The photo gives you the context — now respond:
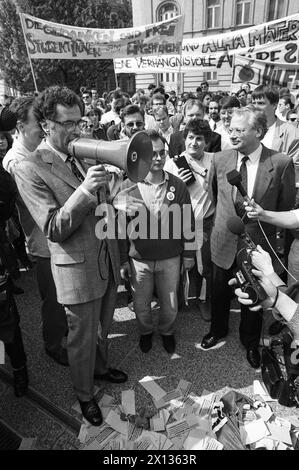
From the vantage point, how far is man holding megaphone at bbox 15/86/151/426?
5.95 ft

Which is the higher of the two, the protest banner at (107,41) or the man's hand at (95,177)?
the protest banner at (107,41)

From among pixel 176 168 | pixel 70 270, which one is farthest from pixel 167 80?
pixel 70 270

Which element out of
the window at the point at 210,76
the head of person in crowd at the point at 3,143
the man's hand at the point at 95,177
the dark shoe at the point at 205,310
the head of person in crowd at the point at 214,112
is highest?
the man's hand at the point at 95,177

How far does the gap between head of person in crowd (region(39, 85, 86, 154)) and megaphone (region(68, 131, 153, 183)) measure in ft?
0.56

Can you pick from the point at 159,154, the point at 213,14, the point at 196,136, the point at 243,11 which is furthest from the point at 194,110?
the point at 213,14

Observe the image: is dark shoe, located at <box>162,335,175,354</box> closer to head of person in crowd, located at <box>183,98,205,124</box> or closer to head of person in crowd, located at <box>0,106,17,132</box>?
head of person in crowd, located at <box>0,106,17,132</box>

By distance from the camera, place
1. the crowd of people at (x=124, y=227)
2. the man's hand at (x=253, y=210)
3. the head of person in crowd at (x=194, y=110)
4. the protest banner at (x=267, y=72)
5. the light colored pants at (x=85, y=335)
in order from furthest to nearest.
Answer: the protest banner at (x=267, y=72) → the head of person in crowd at (x=194, y=110) → the man's hand at (x=253, y=210) → the light colored pants at (x=85, y=335) → the crowd of people at (x=124, y=227)

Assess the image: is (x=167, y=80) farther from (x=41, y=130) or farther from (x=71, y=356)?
(x=71, y=356)

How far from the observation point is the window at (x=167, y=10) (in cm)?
2351

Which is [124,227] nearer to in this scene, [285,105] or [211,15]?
[285,105]

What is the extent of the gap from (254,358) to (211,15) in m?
25.6

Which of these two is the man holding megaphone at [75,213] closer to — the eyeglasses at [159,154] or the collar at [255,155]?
the eyeglasses at [159,154]

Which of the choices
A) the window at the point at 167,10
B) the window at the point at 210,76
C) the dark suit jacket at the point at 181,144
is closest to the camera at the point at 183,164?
the dark suit jacket at the point at 181,144

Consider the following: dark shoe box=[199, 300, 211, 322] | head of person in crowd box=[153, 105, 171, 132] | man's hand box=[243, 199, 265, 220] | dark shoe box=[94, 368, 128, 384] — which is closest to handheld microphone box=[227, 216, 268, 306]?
man's hand box=[243, 199, 265, 220]
